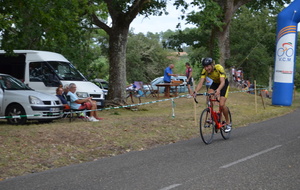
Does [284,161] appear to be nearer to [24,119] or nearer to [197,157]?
[197,157]

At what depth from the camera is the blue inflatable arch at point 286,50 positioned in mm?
22219

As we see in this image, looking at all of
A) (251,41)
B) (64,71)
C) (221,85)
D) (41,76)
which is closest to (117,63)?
(64,71)

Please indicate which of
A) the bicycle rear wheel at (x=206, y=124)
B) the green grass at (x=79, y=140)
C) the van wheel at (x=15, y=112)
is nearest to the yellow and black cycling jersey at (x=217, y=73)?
the bicycle rear wheel at (x=206, y=124)

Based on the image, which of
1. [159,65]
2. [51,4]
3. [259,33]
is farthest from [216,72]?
[159,65]

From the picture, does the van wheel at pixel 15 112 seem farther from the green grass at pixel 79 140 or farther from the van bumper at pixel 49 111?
the green grass at pixel 79 140

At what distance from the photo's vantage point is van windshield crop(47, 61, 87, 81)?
17781 mm

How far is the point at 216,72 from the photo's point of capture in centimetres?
1102

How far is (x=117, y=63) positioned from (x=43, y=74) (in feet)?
15.1

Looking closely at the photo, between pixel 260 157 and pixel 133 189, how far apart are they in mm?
3339

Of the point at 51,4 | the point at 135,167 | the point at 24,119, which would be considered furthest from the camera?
the point at 51,4

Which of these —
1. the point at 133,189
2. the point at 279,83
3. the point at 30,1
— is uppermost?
the point at 30,1

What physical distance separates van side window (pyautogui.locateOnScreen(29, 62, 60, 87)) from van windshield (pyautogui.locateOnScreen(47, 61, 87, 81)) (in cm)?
19

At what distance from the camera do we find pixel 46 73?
17641mm

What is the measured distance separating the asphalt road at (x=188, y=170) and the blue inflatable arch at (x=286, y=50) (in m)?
12.5
